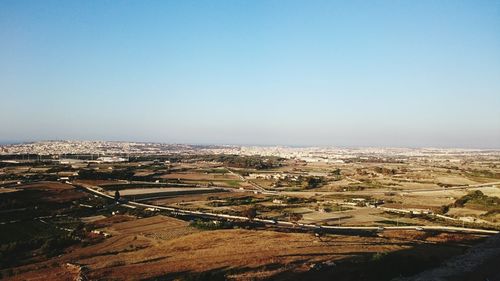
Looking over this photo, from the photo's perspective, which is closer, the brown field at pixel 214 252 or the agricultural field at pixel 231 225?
the brown field at pixel 214 252

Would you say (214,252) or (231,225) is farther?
(231,225)

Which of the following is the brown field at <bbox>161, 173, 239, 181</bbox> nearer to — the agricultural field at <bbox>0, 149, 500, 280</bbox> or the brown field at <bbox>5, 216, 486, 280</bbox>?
the agricultural field at <bbox>0, 149, 500, 280</bbox>

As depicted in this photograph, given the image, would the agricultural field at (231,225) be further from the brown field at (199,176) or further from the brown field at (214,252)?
the brown field at (199,176)

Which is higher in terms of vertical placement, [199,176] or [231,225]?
[231,225]

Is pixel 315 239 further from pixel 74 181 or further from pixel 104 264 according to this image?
pixel 74 181

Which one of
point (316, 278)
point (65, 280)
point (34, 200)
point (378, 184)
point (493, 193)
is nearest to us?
point (316, 278)

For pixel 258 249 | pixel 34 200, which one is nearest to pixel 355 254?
pixel 258 249

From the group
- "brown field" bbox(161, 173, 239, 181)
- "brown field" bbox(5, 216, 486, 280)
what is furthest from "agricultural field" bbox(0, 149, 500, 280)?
"brown field" bbox(161, 173, 239, 181)

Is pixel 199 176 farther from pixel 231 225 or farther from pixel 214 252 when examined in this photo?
pixel 214 252

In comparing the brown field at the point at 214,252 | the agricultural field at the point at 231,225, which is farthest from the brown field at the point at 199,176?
the brown field at the point at 214,252

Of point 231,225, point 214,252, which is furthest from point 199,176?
point 214,252

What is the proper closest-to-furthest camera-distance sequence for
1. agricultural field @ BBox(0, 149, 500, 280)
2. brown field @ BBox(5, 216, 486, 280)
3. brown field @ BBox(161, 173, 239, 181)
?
brown field @ BBox(5, 216, 486, 280) → agricultural field @ BBox(0, 149, 500, 280) → brown field @ BBox(161, 173, 239, 181)
